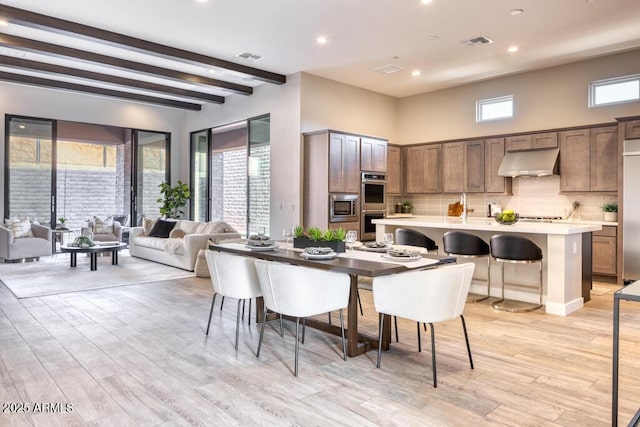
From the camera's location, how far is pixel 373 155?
7.83m

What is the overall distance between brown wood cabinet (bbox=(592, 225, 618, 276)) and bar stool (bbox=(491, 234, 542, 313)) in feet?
Result: 6.77

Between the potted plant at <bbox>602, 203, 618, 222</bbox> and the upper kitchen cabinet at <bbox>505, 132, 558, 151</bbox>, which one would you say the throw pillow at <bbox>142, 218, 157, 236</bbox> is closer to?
the upper kitchen cabinet at <bbox>505, 132, 558, 151</bbox>

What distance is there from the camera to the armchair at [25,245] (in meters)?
7.79

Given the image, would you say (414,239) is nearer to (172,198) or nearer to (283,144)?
(283,144)

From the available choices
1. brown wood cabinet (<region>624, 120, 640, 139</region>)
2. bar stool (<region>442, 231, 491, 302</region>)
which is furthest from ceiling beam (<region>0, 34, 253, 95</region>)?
brown wood cabinet (<region>624, 120, 640, 139</region>)

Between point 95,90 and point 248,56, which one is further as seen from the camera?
point 95,90

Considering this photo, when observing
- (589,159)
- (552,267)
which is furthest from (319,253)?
(589,159)

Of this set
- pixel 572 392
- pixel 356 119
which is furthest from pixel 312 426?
pixel 356 119

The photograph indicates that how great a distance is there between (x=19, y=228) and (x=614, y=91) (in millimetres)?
10136

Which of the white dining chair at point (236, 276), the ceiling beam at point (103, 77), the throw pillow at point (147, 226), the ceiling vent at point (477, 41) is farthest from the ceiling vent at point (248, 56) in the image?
the white dining chair at point (236, 276)

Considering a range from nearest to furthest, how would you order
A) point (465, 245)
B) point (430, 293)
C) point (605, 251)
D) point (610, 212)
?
point (430, 293)
point (465, 245)
point (605, 251)
point (610, 212)

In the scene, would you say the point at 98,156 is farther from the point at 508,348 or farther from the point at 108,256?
the point at 508,348

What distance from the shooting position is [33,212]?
8930 millimetres

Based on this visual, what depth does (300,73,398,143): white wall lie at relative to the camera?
7656 millimetres
